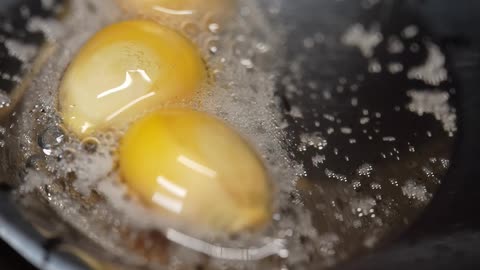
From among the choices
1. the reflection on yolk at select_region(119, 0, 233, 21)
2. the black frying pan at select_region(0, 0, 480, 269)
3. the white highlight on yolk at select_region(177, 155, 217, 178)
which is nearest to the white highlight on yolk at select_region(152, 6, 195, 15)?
the reflection on yolk at select_region(119, 0, 233, 21)

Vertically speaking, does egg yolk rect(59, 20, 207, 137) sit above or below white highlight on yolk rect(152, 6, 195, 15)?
below

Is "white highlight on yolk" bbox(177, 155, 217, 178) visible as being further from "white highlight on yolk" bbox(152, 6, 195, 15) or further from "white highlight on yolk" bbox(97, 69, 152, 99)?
"white highlight on yolk" bbox(152, 6, 195, 15)

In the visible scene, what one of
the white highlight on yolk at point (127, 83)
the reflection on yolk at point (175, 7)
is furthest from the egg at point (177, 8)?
the white highlight on yolk at point (127, 83)

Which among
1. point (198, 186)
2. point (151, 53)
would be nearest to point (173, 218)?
point (198, 186)

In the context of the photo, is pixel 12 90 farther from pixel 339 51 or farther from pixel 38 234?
pixel 339 51

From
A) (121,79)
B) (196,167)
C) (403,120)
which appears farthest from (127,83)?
(403,120)

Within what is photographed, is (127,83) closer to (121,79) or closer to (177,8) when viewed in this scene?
(121,79)
